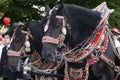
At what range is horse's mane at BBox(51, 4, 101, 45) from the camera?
5.40 meters

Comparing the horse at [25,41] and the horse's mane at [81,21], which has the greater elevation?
→ the horse's mane at [81,21]

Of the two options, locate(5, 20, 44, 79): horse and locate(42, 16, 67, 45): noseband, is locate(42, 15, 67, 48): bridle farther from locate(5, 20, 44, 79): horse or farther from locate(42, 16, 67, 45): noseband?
locate(5, 20, 44, 79): horse

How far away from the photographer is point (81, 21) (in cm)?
549

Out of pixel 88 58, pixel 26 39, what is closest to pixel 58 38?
pixel 88 58

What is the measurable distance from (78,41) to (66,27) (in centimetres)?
39

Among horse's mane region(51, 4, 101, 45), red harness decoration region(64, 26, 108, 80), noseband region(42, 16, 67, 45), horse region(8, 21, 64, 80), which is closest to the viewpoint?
noseband region(42, 16, 67, 45)

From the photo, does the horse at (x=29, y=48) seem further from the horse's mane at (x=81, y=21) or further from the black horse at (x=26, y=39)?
the horse's mane at (x=81, y=21)

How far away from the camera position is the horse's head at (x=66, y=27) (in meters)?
5.12

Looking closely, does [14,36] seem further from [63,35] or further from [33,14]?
[33,14]

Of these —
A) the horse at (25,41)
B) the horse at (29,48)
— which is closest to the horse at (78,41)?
the horse at (29,48)

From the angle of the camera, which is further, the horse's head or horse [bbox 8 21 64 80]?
horse [bbox 8 21 64 80]

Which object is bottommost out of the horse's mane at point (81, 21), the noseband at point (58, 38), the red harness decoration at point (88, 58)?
the red harness decoration at point (88, 58)

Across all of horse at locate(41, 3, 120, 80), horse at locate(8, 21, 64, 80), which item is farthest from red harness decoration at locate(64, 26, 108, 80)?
horse at locate(8, 21, 64, 80)

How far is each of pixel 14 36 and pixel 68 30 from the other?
158 cm
